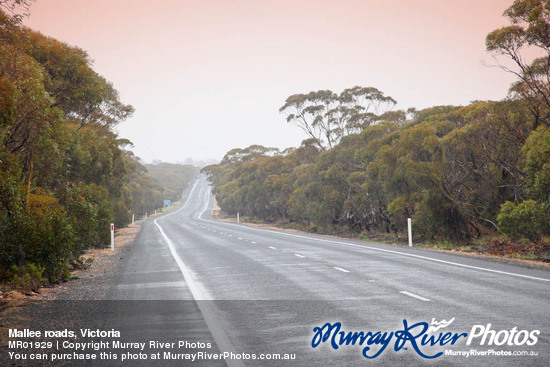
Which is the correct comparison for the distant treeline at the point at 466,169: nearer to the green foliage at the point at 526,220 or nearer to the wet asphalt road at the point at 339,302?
the green foliage at the point at 526,220

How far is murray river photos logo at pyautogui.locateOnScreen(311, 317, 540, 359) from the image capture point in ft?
19.5

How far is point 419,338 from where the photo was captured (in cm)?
636

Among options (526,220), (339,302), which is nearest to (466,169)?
(526,220)

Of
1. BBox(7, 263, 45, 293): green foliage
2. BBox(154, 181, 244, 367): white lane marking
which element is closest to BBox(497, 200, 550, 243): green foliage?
BBox(154, 181, 244, 367): white lane marking

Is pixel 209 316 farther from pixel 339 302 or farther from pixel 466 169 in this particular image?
pixel 466 169

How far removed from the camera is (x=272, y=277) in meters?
12.9

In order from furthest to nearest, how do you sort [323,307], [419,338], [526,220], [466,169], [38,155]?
[466,169]
[526,220]
[38,155]
[323,307]
[419,338]

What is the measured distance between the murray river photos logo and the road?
0.04m

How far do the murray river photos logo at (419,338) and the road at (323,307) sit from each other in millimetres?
44

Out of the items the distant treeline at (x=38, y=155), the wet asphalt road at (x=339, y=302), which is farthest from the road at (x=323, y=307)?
the distant treeline at (x=38, y=155)

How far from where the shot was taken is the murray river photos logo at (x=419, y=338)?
19.5ft

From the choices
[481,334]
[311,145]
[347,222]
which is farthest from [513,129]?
[311,145]

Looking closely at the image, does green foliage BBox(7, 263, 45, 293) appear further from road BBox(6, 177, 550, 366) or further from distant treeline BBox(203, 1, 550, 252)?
distant treeline BBox(203, 1, 550, 252)

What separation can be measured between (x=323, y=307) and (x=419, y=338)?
2.42 m
